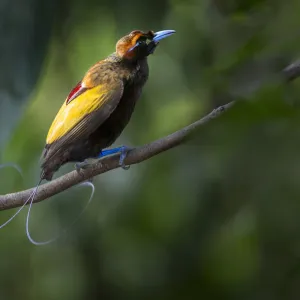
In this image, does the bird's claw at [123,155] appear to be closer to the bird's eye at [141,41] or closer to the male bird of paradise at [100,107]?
the male bird of paradise at [100,107]

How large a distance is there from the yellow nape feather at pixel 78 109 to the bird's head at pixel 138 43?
44 millimetres

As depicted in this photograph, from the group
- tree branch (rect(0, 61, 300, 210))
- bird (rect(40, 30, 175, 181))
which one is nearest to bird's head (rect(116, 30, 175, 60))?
bird (rect(40, 30, 175, 181))

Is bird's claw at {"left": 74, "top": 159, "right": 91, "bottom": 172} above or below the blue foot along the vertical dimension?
above

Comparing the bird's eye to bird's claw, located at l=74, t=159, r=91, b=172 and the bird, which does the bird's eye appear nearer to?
the bird

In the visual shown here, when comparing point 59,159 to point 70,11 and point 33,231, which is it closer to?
point 70,11

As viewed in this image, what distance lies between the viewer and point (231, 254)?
0.37 m

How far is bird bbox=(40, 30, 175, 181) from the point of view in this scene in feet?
1.92

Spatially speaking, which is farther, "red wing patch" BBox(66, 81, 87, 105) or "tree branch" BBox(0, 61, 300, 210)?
"red wing patch" BBox(66, 81, 87, 105)

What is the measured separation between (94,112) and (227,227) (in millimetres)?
318

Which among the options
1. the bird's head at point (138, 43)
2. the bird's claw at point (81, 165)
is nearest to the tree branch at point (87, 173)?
the bird's claw at point (81, 165)

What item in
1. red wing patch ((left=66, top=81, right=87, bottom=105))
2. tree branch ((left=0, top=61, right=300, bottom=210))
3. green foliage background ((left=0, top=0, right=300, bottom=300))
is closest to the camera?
green foliage background ((left=0, top=0, right=300, bottom=300))

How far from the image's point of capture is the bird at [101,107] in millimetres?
586

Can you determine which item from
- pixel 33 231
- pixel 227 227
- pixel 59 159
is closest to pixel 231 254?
pixel 227 227

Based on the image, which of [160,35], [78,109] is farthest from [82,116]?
[160,35]
